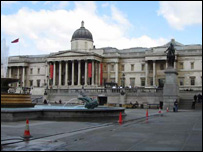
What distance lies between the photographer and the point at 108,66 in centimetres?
10394

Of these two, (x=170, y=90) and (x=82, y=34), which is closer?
(x=170, y=90)

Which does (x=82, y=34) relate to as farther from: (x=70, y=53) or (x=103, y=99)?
(x=103, y=99)

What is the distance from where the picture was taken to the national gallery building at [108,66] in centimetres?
9506

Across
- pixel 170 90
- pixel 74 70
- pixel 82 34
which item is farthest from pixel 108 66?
pixel 170 90

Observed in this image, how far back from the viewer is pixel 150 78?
9881 centimetres

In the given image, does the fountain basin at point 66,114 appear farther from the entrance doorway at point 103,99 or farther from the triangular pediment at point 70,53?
the triangular pediment at point 70,53

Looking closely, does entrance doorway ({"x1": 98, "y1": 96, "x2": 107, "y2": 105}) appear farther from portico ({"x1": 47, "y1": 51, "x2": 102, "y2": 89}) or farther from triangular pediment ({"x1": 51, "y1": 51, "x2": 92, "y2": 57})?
triangular pediment ({"x1": 51, "y1": 51, "x2": 92, "y2": 57})

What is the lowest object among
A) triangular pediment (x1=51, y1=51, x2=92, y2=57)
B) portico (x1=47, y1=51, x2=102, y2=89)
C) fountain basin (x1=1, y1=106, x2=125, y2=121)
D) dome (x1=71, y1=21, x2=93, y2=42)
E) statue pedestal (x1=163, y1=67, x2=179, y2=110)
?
fountain basin (x1=1, y1=106, x2=125, y2=121)

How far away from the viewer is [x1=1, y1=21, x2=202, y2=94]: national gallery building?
95.1 metres

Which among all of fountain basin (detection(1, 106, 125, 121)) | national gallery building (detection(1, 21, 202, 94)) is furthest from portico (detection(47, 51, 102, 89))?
fountain basin (detection(1, 106, 125, 121))

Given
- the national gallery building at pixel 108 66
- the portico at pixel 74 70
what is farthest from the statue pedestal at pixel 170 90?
the portico at pixel 74 70

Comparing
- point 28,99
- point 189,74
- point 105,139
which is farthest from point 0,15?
point 189,74

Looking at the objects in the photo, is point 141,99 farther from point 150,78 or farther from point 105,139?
point 105,139

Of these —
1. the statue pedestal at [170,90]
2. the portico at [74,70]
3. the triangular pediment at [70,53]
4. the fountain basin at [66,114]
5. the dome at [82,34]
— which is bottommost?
the fountain basin at [66,114]
